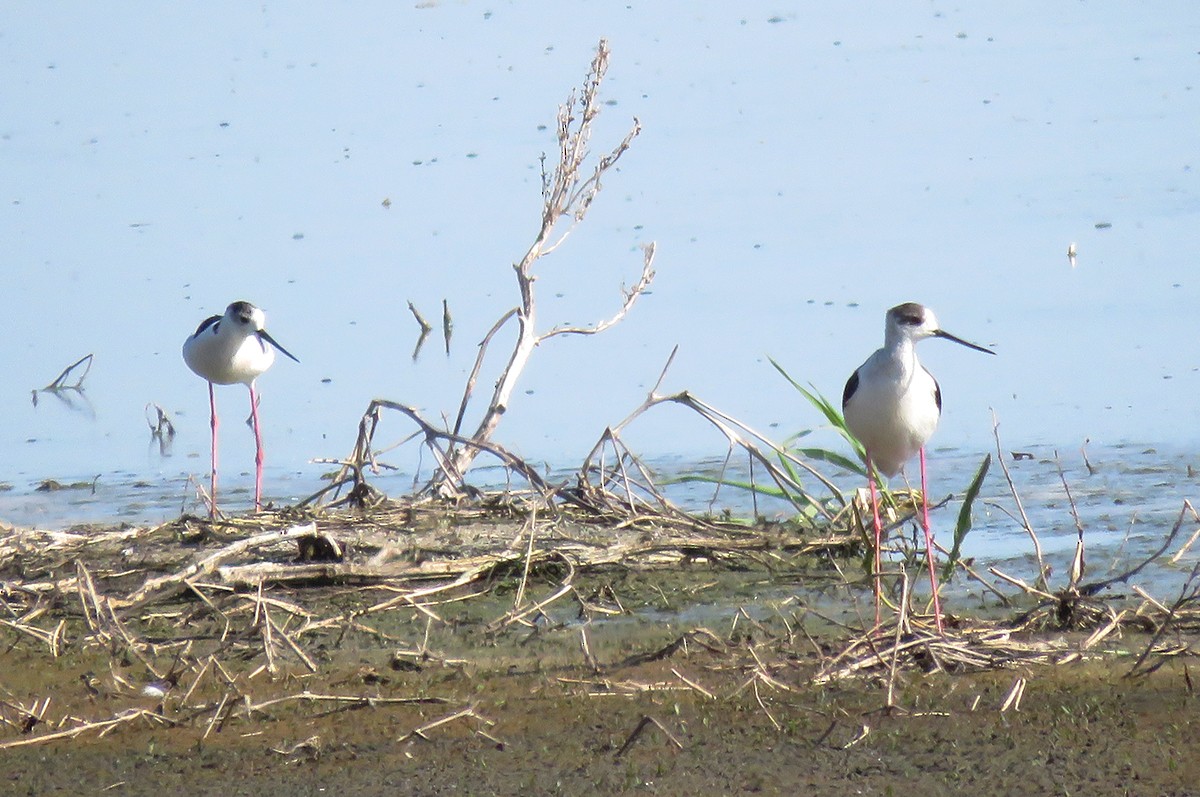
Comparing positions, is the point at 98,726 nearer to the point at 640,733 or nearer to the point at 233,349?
→ the point at 640,733

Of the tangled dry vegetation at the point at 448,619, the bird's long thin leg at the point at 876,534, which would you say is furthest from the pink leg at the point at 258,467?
the bird's long thin leg at the point at 876,534

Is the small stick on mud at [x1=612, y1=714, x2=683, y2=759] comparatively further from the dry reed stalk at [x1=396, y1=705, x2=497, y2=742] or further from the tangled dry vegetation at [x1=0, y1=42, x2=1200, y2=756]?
the dry reed stalk at [x1=396, y1=705, x2=497, y2=742]

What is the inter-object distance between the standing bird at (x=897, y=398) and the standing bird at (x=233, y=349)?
3.43 metres

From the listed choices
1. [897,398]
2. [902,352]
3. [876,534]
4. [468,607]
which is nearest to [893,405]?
[897,398]

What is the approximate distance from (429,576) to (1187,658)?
218 cm

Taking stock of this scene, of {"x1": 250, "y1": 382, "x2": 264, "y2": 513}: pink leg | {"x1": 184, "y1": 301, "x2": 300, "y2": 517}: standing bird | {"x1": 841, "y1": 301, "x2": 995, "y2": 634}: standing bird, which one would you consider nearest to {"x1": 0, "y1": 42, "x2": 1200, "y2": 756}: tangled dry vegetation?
{"x1": 841, "y1": 301, "x2": 995, "y2": 634}: standing bird

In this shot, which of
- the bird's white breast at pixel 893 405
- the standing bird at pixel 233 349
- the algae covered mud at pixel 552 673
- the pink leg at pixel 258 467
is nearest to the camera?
the algae covered mud at pixel 552 673

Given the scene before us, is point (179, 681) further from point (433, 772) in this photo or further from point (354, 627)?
point (433, 772)

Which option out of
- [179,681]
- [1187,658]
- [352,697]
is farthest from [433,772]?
[1187,658]

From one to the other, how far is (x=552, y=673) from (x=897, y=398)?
1.49 m

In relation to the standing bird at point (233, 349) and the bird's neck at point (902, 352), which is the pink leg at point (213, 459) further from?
the bird's neck at point (902, 352)

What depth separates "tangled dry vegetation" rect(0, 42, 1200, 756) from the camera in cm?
443

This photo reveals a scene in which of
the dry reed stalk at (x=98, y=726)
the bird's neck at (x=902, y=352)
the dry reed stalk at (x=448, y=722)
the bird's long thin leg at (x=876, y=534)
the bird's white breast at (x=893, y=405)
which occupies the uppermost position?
the bird's neck at (x=902, y=352)

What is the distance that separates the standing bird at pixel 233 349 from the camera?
325 inches
